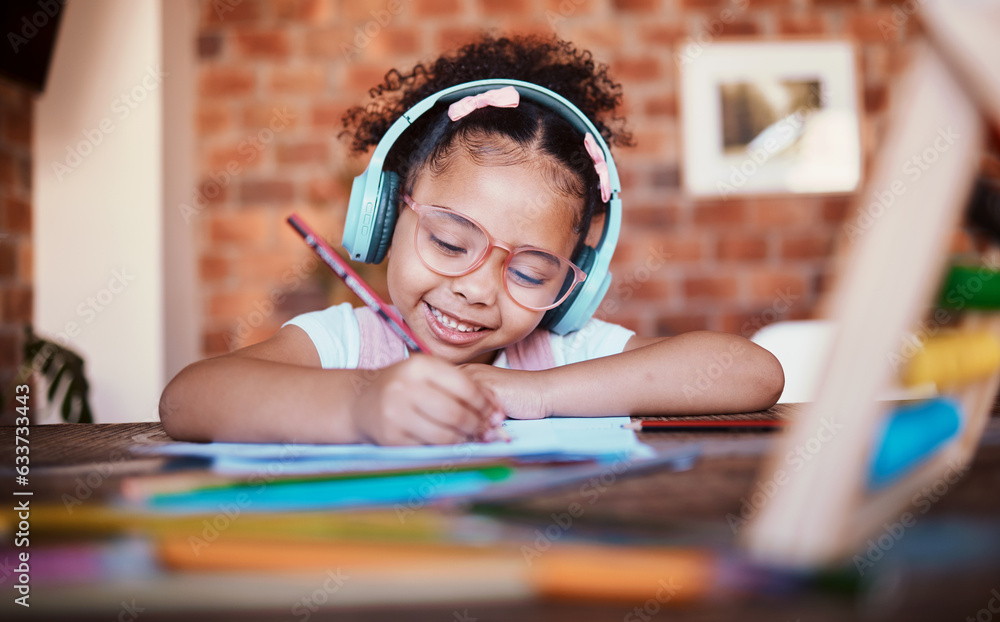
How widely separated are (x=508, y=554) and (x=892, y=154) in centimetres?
24

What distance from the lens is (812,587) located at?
26 centimetres

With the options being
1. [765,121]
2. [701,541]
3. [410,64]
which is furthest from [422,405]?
[765,121]

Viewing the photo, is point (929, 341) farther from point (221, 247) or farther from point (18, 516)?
point (221, 247)

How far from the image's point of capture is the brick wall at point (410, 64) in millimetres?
2561

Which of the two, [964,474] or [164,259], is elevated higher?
[164,259]

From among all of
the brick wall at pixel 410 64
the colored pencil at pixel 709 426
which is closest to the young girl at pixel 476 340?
the colored pencil at pixel 709 426

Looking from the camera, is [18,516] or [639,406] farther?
[639,406]

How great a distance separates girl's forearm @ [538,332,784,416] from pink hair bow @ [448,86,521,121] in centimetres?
40

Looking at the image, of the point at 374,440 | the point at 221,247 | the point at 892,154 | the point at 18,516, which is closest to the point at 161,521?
the point at 18,516

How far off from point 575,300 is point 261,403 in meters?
0.53

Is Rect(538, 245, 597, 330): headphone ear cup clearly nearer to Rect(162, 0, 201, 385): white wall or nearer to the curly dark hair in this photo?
the curly dark hair

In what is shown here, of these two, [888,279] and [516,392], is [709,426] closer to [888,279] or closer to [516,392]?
[516,392]

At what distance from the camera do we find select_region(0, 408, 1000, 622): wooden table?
248mm

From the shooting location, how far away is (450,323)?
1068 mm
